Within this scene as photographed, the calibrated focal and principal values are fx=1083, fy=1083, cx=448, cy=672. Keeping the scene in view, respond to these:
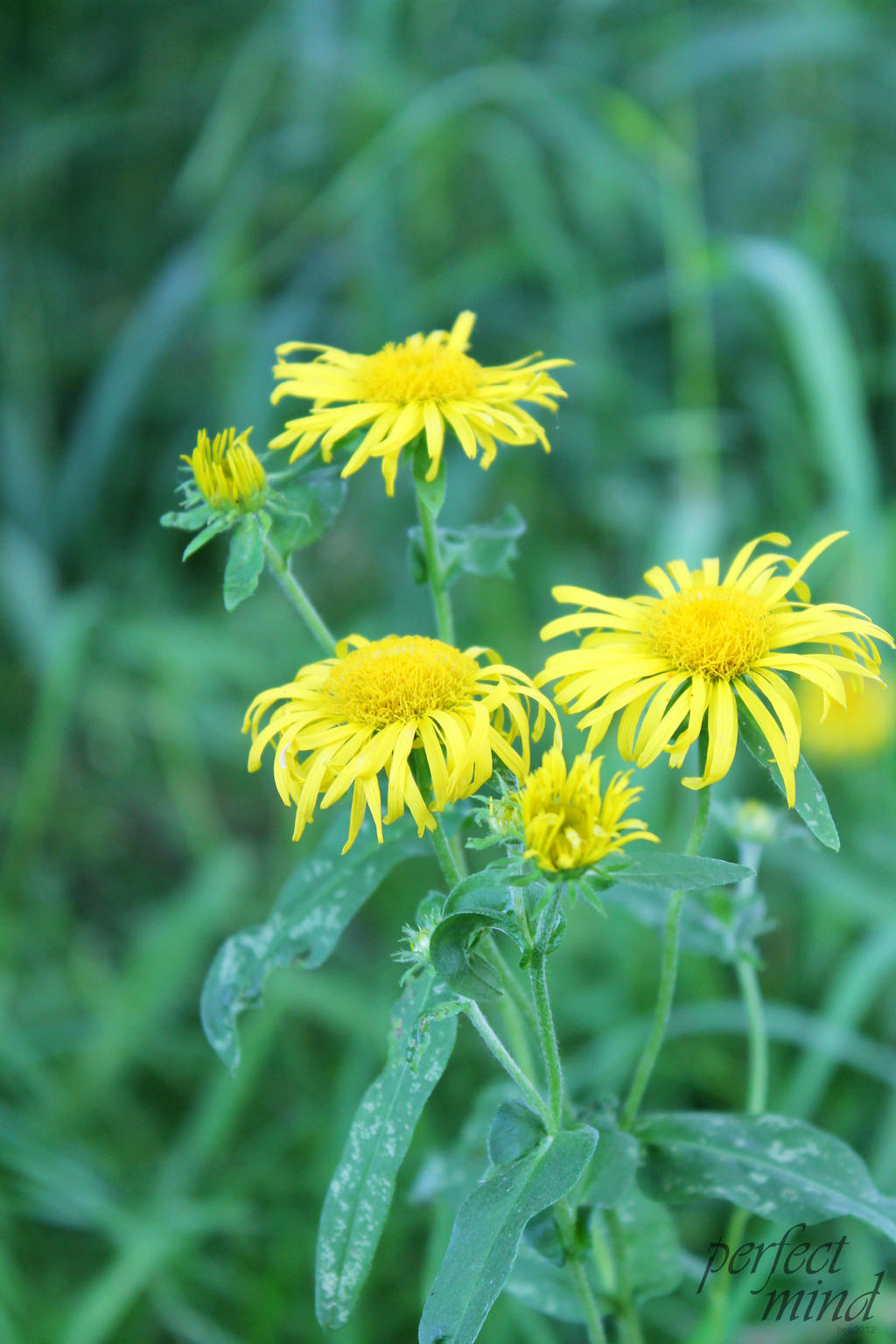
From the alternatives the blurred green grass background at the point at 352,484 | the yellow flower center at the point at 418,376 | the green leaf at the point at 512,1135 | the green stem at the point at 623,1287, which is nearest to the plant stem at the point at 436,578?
the yellow flower center at the point at 418,376

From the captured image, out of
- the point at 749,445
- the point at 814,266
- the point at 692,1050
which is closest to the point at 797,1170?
the point at 692,1050

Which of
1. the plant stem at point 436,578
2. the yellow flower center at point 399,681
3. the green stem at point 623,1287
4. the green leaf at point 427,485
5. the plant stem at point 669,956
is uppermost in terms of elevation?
the green leaf at point 427,485

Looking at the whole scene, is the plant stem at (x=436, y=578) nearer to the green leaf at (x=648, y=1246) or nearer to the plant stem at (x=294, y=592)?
the plant stem at (x=294, y=592)

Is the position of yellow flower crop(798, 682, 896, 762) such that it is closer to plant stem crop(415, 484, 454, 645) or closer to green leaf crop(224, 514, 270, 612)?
plant stem crop(415, 484, 454, 645)

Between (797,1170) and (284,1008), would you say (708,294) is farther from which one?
(797,1170)

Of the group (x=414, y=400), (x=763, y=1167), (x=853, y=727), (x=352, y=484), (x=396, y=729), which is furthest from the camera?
(x=352, y=484)

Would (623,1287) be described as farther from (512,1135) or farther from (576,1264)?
(512,1135)

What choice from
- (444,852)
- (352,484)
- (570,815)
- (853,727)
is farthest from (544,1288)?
(352,484)
